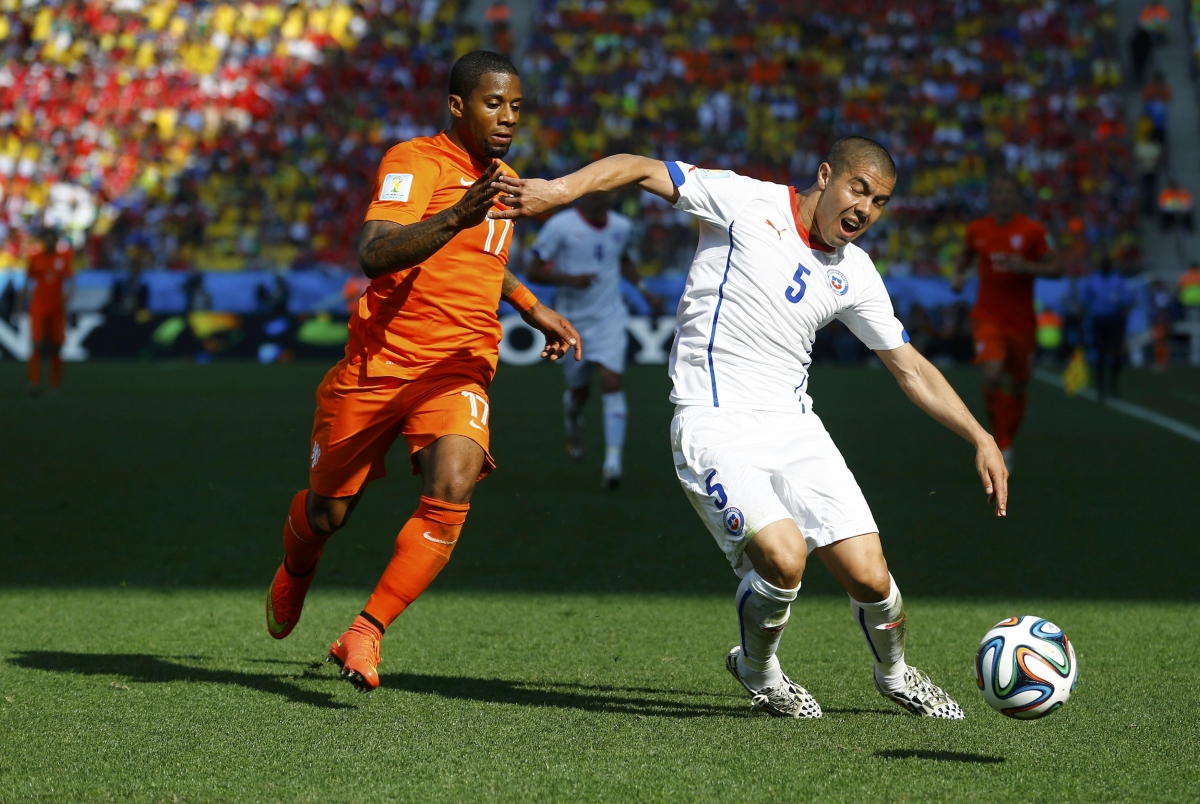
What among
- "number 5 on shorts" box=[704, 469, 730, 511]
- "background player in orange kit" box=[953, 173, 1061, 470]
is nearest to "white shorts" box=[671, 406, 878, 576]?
"number 5 on shorts" box=[704, 469, 730, 511]

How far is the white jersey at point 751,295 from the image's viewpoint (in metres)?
4.54

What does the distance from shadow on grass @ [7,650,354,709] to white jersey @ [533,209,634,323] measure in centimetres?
572

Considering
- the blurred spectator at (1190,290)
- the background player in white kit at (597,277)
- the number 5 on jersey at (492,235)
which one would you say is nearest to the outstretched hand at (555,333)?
the number 5 on jersey at (492,235)

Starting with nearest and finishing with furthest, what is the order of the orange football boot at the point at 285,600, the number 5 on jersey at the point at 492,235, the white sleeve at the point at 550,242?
the number 5 on jersey at the point at 492,235 → the orange football boot at the point at 285,600 → the white sleeve at the point at 550,242

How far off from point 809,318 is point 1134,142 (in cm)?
2794

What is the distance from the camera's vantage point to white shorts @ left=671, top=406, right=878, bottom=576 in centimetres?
428

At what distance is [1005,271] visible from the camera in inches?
418

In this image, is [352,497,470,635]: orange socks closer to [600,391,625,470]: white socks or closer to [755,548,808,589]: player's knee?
[755,548,808,589]: player's knee

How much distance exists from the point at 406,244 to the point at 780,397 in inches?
51.2

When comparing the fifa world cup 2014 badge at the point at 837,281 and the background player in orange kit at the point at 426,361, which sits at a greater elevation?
the fifa world cup 2014 badge at the point at 837,281

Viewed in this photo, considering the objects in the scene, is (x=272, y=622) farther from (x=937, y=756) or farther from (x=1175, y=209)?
(x=1175, y=209)

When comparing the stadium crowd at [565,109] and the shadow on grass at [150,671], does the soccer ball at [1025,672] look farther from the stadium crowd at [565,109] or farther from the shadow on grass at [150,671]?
the stadium crowd at [565,109]

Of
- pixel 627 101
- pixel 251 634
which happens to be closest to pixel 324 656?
pixel 251 634

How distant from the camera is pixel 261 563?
7.33 m
